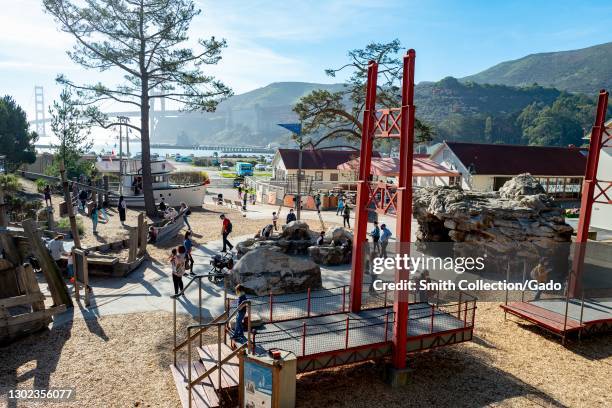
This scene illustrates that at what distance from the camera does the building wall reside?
27.4 metres

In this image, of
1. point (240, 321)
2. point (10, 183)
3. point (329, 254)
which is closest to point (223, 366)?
point (240, 321)

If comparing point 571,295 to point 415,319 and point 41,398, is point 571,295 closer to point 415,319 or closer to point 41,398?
point 415,319

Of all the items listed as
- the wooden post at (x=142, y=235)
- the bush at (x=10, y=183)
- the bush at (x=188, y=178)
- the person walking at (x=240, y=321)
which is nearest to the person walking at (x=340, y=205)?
the wooden post at (x=142, y=235)

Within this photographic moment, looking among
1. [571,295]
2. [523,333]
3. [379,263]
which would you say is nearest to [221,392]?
[523,333]

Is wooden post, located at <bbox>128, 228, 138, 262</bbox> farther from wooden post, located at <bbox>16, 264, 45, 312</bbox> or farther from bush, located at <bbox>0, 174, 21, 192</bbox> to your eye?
bush, located at <bbox>0, 174, 21, 192</bbox>

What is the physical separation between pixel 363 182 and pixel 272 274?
17.2 ft

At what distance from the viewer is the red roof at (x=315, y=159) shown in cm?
5206

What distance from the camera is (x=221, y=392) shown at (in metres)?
8.61

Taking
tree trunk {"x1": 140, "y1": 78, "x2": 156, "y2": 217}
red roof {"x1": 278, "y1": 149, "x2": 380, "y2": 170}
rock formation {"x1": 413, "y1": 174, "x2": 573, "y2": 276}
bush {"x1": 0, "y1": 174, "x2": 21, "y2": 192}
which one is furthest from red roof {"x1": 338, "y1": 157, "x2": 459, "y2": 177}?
bush {"x1": 0, "y1": 174, "x2": 21, "y2": 192}

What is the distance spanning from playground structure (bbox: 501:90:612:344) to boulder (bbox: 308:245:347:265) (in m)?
7.14

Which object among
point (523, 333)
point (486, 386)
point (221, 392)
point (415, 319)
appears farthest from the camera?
point (523, 333)

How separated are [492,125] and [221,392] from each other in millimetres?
167755

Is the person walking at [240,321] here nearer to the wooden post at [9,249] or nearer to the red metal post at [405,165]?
the red metal post at [405,165]

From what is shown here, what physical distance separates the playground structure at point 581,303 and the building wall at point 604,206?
48.2 ft
